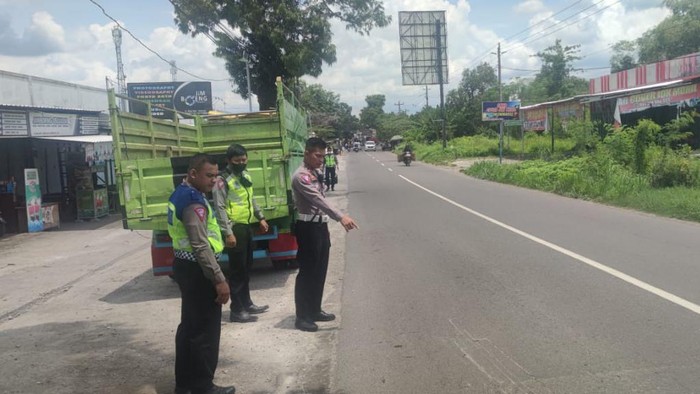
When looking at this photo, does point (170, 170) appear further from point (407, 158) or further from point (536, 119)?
point (536, 119)

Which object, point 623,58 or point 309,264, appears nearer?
point 309,264

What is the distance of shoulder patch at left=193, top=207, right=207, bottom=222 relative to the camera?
13.6 feet

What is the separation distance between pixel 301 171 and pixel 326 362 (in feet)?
6.25

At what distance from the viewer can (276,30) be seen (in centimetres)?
2189

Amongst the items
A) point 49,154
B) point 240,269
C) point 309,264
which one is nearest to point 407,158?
point 49,154

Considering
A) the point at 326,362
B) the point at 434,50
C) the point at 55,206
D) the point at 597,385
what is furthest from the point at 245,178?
the point at 434,50

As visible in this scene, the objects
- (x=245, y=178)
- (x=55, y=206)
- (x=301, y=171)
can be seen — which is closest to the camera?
(x=301, y=171)

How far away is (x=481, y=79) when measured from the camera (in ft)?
237

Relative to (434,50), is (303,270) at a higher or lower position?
lower

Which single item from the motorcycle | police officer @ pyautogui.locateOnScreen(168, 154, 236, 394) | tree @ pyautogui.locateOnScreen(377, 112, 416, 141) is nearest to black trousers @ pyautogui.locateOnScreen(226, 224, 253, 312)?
police officer @ pyautogui.locateOnScreen(168, 154, 236, 394)

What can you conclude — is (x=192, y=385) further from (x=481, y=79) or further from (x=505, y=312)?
(x=481, y=79)

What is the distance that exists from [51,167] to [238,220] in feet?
52.6

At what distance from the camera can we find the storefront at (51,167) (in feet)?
51.2

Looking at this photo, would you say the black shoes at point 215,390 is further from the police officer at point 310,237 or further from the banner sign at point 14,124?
the banner sign at point 14,124
